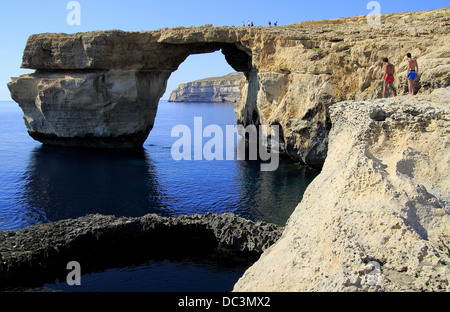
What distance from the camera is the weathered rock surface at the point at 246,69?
2955 cm

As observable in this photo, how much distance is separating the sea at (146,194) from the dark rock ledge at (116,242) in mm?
748

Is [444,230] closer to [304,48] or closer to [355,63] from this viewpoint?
[355,63]

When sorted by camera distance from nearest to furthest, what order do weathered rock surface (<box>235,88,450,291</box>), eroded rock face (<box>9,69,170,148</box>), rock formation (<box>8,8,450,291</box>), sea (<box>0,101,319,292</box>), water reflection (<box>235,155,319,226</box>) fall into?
weathered rock surface (<box>235,88,450,291</box>) → rock formation (<box>8,8,450,291</box>) → sea (<box>0,101,319,292</box>) → water reflection (<box>235,155,319,226</box>) → eroded rock face (<box>9,69,170,148</box>)

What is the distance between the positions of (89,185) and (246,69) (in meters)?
27.8

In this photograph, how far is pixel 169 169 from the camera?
117 feet

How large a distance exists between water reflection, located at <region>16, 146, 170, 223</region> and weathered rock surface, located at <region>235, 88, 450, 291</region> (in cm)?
1532

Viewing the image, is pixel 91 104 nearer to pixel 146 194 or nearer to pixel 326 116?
pixel 146 194

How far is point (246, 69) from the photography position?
50.7m

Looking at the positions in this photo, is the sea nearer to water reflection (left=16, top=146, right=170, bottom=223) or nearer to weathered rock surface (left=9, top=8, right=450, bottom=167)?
water reflection (left=16, top=146, right=170, bottom=223)

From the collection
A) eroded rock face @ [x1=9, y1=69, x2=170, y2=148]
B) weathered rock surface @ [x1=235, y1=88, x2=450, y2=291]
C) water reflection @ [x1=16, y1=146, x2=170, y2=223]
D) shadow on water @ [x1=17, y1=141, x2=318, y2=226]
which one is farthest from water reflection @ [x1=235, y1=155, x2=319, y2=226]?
eroded rock face @ [x1=9, y1=69, x2=170, y2=148]

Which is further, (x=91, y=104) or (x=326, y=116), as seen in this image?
(x=91, y=104)

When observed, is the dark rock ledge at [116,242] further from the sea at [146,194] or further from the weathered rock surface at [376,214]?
the weathered rock surface at [376,214]

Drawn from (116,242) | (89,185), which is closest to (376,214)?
(116,242)

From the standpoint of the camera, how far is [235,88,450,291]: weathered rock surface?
7.66m
